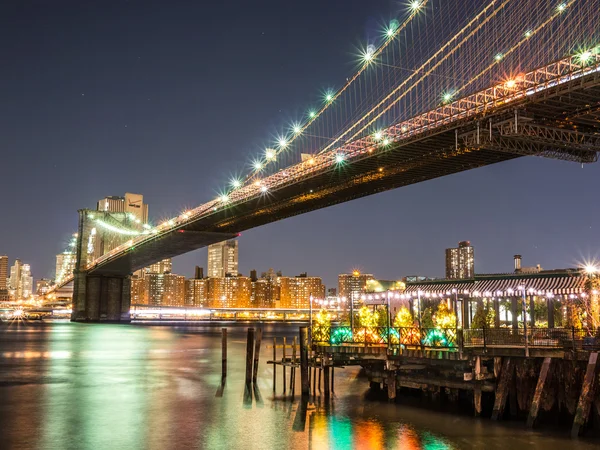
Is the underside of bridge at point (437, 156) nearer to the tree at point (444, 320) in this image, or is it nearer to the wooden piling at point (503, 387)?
the tree at point (444, 320)

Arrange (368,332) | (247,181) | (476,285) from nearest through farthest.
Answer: (368,332)
(476,285)
(247,181)

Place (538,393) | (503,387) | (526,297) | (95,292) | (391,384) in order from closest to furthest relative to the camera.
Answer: (538,393) → (503,387) → (391,384) → (526,297) → (95,292)

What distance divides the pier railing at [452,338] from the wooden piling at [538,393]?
965 millimetres

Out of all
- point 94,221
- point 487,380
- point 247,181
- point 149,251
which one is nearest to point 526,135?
point 487,380

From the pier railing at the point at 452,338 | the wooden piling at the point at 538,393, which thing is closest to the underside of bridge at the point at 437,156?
the pier railing at the point at 452,338

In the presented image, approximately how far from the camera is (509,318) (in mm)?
42312

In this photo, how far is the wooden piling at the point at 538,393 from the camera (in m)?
18.7

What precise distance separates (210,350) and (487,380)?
1372 inches

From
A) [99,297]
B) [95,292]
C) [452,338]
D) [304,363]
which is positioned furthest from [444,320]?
[99,297]

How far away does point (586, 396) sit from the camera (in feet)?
58.0

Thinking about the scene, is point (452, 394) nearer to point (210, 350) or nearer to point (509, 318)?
point (509, 318)

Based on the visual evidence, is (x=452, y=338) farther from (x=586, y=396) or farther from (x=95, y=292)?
(x=95, y=292)

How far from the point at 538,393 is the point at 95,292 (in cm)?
9263

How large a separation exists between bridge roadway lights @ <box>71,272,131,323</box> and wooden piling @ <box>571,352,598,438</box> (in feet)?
301
